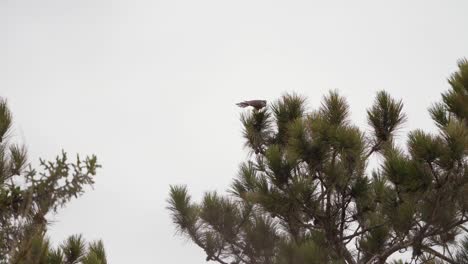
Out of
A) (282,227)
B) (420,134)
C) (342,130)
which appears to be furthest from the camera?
(282,227)

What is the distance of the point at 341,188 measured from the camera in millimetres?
6395

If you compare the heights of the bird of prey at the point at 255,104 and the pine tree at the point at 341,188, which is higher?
the bird of prey at the point at 255,104

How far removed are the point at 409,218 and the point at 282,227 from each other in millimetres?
1726

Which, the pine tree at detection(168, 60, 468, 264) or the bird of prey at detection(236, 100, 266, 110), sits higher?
the bird of prey at detection(236, 100, 266, 110)

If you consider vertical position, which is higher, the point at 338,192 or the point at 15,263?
the point at 338,192

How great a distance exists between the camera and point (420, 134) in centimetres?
546

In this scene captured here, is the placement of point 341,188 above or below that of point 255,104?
below

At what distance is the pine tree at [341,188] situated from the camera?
5699 mm

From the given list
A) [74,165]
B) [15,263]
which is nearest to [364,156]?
[74,165]

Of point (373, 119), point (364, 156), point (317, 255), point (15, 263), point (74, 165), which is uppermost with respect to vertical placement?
point (373, 119)

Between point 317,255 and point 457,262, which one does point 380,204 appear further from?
point 317,255

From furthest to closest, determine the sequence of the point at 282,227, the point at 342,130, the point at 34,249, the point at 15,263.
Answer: the point at 282,227
the point at 342,130
the point at 34,249
the point at 15,263

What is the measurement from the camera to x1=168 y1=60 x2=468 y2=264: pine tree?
570cm

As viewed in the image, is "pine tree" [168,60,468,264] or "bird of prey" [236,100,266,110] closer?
"pine tree" [168,60,468,264]
